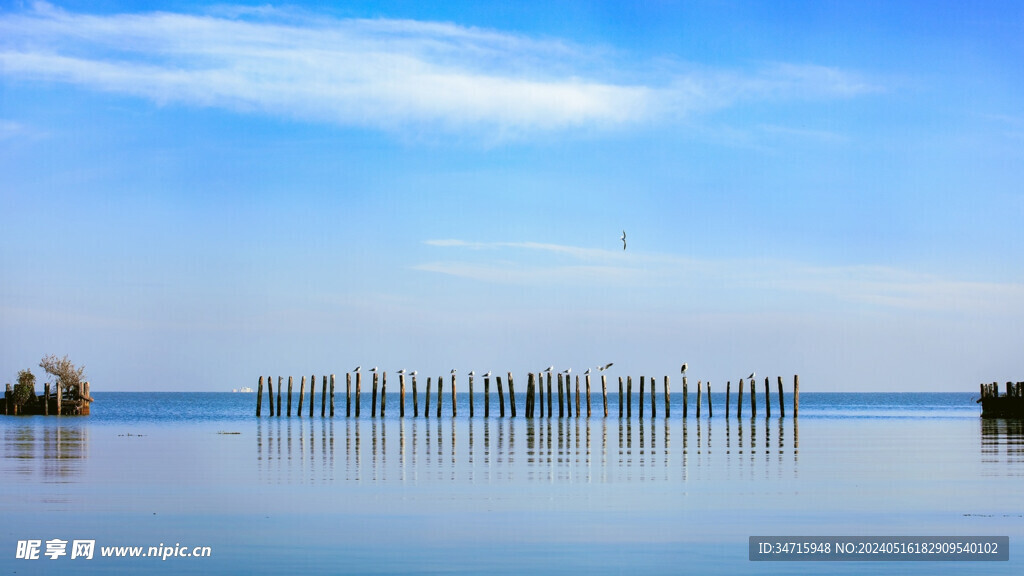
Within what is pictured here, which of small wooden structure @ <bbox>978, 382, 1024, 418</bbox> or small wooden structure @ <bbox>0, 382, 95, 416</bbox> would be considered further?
small wooden structure @ <bbox>0, 382, 95, 416</bbox>

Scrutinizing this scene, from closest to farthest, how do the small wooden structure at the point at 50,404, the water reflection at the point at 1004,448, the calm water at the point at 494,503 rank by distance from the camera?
the calm water at the point at 494,503 < the water reflection at the point at 1004,448 < the small wooden structure at the point at 50,404

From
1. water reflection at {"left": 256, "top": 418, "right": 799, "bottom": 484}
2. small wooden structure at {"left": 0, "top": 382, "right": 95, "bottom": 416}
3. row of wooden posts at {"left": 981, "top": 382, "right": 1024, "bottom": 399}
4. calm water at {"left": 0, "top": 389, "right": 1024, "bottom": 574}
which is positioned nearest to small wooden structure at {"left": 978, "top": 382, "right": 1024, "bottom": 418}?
row of wooden posts at {"left": 981, "top": 382, "right": 1024, "bottom": 399}

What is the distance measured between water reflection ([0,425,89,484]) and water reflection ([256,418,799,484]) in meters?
3.89

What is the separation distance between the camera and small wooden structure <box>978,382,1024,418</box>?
56031mm

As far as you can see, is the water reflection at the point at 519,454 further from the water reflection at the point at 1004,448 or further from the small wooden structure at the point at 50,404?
the small wooden structure at the point at 50,404

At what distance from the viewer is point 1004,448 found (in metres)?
31.4

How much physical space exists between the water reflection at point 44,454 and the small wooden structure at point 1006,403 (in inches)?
1611

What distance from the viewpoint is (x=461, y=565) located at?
13.1 m

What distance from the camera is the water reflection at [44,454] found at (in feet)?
72.6

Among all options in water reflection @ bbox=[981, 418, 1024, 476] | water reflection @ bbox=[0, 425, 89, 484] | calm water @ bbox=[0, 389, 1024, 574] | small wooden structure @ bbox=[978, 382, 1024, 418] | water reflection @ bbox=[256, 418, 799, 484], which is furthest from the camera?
small wooden structure @ bbox=[978, 382, 1024, 418]

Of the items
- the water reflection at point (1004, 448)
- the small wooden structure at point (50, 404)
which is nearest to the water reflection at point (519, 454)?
the water reflection at point (1004, 448)

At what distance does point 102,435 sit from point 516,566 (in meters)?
31.2

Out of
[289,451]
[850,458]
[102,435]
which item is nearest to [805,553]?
[850,458]

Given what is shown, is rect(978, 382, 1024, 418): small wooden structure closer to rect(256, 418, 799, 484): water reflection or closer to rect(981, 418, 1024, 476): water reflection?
rect(981, 418, 1024, 476): water reflection
